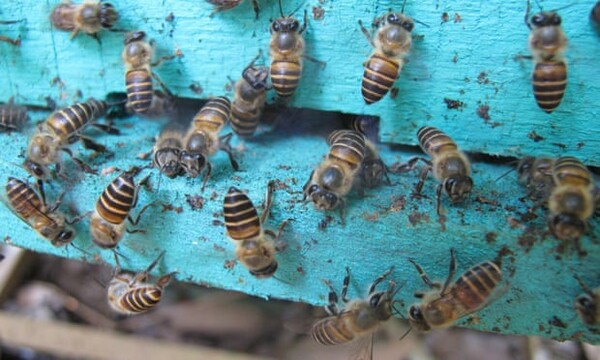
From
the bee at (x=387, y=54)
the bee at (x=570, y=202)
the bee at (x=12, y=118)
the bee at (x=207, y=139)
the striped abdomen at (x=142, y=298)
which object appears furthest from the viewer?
the bee at (x=12, y=118)

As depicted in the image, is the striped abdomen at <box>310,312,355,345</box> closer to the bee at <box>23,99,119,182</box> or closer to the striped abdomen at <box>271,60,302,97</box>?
the striped abdomen at <box>271,60,302,97</box>

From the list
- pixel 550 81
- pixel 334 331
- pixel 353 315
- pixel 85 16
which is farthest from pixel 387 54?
pixel 85 16

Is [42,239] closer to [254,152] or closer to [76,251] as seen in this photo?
[76,251]

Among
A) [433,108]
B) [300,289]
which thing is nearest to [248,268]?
[300,289]

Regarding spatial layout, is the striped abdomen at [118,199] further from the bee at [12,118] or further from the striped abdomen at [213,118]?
the bee at [12,118]

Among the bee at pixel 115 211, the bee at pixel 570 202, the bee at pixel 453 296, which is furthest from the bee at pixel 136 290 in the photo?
the bee at pixel 570 202
